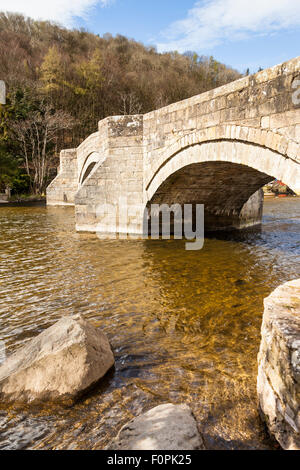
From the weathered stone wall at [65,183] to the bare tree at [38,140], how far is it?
406 centimetres

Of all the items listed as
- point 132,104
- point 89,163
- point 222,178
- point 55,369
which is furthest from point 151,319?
point 132,104

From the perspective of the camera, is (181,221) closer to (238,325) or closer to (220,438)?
(238,325)

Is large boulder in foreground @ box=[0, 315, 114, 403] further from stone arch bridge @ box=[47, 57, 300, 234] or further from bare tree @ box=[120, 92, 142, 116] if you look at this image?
bare tree @ box=[120, 92, 142, 116]

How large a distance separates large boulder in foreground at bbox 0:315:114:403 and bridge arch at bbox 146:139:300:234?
10.3 ft

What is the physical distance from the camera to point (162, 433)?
1.67 m

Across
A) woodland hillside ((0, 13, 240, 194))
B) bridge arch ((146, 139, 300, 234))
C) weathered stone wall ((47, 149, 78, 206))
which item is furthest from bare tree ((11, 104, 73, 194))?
bridge arch ((146, 139, 300, 234))

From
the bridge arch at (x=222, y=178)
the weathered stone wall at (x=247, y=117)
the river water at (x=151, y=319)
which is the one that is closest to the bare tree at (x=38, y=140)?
the river water at (x=151, y=319)

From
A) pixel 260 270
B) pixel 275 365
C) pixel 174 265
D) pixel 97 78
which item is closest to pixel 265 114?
pixel 260 270

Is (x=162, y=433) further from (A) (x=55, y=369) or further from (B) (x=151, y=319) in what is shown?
(B) (x=151, y=319)

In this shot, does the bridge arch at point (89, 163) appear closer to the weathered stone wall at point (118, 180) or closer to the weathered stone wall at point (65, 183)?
the weathered stone wall at point (65, 183)

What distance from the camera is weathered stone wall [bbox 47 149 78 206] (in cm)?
1850

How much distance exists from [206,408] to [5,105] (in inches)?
958

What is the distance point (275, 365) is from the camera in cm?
188

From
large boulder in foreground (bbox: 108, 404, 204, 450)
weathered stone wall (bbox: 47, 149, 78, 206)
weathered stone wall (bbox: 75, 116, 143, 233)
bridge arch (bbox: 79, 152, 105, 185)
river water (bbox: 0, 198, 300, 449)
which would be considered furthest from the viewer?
weathered stone wall (bbox: 47, 149, 78, 206)
